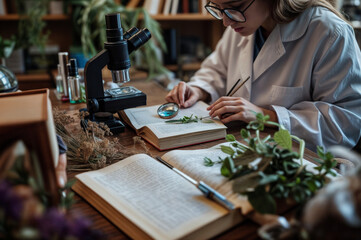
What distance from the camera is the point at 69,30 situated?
315cm

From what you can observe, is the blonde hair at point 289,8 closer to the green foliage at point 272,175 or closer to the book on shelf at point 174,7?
the green foliage at point 272,175

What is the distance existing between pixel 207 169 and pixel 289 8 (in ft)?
2.78

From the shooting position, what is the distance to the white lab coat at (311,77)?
1257 millimetres

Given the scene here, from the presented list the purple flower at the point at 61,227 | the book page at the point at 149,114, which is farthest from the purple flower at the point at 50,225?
the book page at the point at 149,114

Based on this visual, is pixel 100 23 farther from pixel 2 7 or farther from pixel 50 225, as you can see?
pixel 50 225

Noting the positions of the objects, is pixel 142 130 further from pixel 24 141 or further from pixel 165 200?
pixel 24 141

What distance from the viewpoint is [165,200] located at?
2.35 feet

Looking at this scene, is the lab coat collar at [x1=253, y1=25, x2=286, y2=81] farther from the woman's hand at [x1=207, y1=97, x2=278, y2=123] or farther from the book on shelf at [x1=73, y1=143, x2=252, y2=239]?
the book on shelf at [x1=73, y1=143, x2=252, y2=239]

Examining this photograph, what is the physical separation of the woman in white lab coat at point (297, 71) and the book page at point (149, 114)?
0.05 meters

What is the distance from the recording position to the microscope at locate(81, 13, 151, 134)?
1.16m

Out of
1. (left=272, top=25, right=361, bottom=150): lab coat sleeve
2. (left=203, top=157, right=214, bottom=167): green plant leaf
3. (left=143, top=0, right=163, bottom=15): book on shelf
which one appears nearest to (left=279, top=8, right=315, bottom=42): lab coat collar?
(left=272, top=25, right=361, bottom=150): lab coat sleeve

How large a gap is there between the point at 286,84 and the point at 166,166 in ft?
2.57

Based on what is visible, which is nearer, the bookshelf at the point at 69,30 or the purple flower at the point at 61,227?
the purple flower at the point at 61,227

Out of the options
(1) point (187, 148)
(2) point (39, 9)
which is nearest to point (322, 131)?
(1) point (187, 148)
